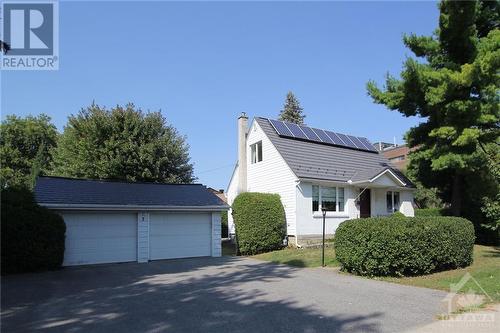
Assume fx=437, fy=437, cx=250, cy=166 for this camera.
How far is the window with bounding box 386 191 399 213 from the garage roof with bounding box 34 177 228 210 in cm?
1093

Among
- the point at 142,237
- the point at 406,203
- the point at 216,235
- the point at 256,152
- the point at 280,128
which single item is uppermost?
the point at 280,128

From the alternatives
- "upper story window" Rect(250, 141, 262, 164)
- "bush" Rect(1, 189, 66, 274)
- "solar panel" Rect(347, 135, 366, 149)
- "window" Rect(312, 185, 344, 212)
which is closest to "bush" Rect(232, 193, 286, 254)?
"window" Rect(312, 185, 344, 212)

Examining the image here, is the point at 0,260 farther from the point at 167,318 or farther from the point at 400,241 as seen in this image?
the point at 400,241

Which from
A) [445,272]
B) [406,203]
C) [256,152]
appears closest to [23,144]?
[256,152]

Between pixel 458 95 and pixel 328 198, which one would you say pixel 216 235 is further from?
pixel 458 95

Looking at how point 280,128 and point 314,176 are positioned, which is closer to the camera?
point 314,176

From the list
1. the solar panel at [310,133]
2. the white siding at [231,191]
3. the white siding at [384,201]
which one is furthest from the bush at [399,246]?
the white siding at [231,191]

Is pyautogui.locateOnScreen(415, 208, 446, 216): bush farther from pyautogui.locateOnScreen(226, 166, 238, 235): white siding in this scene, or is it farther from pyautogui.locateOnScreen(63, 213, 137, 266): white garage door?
pyautogui.locateOnScreen(63, 213, 137, 266): white garage door

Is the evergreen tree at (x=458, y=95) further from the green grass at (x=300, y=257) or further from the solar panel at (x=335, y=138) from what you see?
the solar panel at (x=335, y=138)

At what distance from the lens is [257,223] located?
66.8ft

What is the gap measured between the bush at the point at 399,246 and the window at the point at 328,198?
887 centimetres

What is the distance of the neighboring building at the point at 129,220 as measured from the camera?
1694 cm

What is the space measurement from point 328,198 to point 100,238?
37.5ft

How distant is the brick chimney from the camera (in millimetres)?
25891
